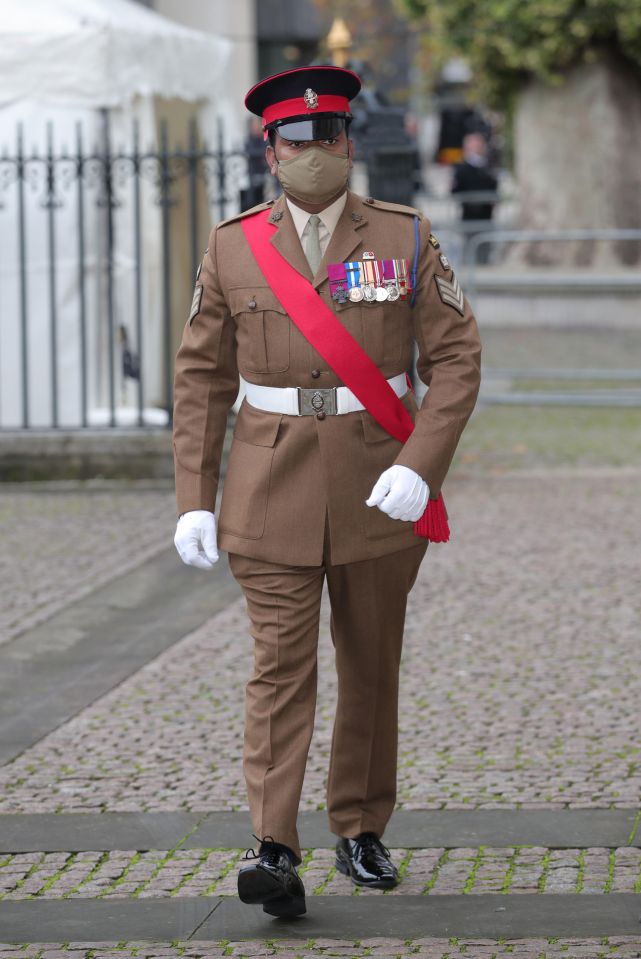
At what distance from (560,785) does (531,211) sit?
1666cm

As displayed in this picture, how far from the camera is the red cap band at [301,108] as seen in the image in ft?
12.8

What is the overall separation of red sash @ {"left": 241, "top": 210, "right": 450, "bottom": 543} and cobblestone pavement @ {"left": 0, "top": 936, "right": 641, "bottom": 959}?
2.82 ft

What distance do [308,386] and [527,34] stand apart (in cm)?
1588

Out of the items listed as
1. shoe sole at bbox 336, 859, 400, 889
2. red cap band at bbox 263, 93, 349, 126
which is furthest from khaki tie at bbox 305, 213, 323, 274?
shoe sole at bbox 336, 859, 400, 889

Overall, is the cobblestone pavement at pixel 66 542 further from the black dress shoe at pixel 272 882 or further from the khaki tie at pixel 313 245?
the khaki tie at pixel 313 245

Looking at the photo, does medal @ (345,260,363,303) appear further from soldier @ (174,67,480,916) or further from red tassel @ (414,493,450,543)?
red tassel @ (414,493,450,543)

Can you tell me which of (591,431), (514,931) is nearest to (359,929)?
(514,931)

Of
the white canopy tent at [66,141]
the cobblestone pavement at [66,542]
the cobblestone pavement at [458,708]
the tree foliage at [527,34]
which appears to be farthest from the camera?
the tree foliage at [527,34]

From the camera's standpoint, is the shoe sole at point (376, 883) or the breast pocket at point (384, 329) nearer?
the breast pocket at point (384, 329)

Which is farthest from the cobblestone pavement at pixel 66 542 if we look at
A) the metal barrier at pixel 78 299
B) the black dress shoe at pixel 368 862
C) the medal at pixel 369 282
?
the medal at pixel 369 282

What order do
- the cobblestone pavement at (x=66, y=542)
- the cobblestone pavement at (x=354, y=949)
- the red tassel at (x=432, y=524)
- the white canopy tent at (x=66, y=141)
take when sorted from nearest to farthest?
the cobblestone pavement at (x=354, y=949), the red tassel at (x=432, y=524), the cobblestone pavement at (x=66, y=542), the white canopy tent at (x=66, y=141)

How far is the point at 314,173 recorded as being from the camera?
3.89m

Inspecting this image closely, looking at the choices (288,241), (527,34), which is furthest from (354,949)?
(527,34)

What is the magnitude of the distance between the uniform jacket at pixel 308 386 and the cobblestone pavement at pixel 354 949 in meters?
0.81
